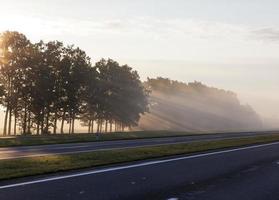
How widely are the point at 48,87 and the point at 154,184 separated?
50.5 metres

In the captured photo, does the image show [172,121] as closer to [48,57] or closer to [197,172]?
[48,57]

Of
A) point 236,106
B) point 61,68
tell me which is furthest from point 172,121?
point 61,68

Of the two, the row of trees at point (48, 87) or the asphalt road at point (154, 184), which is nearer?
the asphalt road at point (154, 184)

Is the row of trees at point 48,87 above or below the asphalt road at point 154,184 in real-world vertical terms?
above

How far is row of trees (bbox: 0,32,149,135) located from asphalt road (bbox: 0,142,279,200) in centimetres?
4295

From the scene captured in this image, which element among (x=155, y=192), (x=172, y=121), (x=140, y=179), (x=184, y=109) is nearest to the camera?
(x=155, y=192)

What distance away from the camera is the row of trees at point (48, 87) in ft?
194

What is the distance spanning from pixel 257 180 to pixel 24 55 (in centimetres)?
4918

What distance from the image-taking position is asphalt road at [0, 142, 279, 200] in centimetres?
1030

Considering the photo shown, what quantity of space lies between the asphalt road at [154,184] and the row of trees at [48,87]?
42948 millimetres

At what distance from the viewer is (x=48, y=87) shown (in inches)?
2409

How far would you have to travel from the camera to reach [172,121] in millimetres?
132625

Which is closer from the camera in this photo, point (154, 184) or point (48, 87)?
point (154, 184)

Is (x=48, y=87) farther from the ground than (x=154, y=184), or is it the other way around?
(x=48, y=87)
